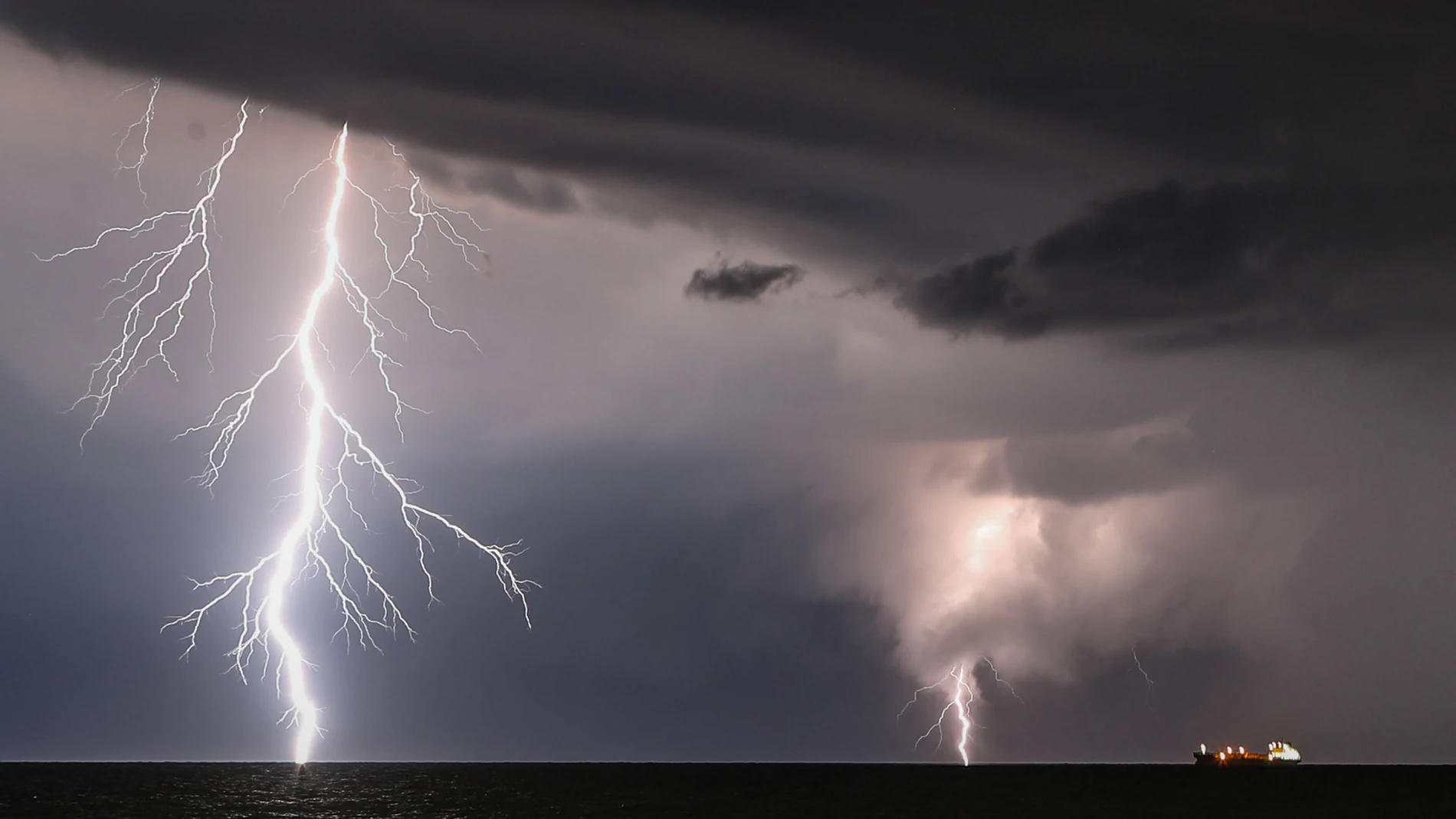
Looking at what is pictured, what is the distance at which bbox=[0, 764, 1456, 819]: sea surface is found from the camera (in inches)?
2945

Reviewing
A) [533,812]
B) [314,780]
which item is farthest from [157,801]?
[314,780]

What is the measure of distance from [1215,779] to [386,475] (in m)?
124

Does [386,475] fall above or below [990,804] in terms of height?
above

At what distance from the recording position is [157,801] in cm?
8106

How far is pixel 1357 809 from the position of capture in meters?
91.1

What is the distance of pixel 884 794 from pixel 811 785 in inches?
768

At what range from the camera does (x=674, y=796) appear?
95.8 metres

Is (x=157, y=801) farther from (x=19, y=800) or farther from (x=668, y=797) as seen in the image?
(x=668, y=797)

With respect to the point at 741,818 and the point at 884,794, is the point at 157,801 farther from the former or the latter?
the point at 884,794

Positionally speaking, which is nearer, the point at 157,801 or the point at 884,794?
the point at 157,801

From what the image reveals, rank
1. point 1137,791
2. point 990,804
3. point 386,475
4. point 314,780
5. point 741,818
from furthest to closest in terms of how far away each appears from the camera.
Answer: point 314,780 → point 1137,791 → point 990,804 → point 741,818 → point 386,475

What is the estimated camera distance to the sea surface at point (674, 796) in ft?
245

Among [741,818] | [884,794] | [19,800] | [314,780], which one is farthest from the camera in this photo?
[314,780]

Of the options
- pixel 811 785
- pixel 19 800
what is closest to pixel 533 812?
pixel 19 800
